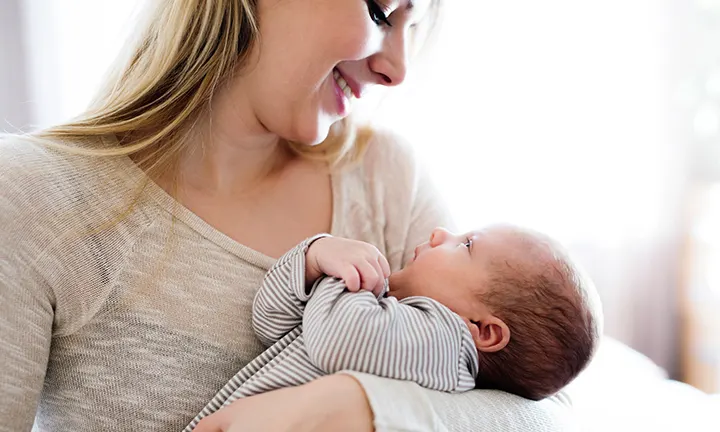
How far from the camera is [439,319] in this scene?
45.7 inches

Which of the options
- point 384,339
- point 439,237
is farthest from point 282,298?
point 439,237

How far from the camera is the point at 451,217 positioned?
1611 mm

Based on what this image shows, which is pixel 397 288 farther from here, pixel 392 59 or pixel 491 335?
pixel 392 59

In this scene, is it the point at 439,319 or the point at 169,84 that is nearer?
the point at 439,319

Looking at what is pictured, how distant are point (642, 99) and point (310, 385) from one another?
227cm

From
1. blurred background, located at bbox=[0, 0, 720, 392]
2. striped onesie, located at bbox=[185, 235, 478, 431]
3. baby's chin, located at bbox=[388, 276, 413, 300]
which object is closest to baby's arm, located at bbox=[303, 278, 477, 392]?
striped onesie, located at bbox=[185, 235, 478, 431]

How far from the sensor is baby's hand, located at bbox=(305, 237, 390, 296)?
1144 mm

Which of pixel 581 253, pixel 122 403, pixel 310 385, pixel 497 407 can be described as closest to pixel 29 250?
pixel 122 403

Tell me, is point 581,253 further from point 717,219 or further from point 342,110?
point 342,110

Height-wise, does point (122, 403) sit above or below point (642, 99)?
below

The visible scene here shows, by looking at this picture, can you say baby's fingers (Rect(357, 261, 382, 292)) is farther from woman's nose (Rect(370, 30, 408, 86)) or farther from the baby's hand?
woman's nose (Rect(370, 30, 408, 86))

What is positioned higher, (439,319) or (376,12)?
(376,12)

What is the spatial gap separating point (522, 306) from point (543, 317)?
0.12 feet

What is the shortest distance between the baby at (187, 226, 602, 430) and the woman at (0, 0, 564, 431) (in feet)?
0.15
